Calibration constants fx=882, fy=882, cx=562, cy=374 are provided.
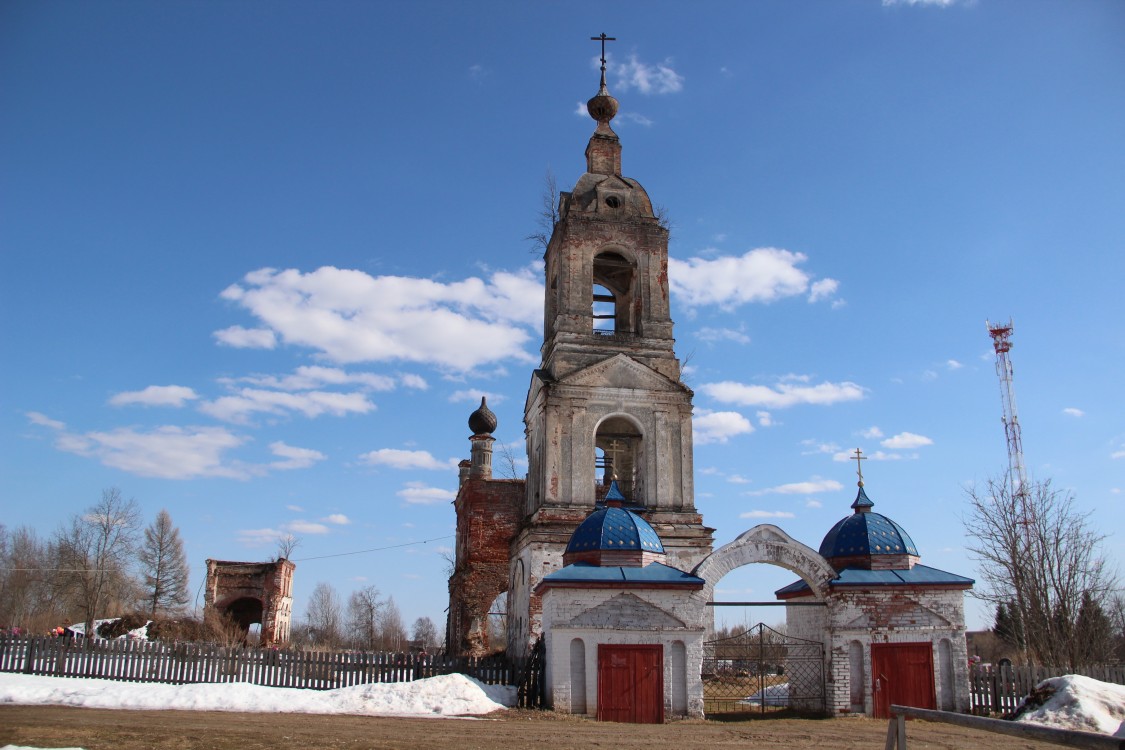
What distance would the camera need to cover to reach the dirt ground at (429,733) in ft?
37.2

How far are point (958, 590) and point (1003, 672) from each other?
203 centimetres

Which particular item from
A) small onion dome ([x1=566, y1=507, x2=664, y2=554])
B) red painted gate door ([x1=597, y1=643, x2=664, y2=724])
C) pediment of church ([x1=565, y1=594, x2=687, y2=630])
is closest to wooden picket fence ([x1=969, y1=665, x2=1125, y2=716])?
pediment of church ([x1=565, y1=594, x2=687, y2=630])

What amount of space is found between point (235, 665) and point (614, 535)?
31.0 ft

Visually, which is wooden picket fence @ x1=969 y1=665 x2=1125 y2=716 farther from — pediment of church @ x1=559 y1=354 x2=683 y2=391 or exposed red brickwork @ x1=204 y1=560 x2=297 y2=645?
exposed red brickwork @ x1=204 y1=560 x2=297 y2=645

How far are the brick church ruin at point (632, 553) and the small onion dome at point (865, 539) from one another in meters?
0.04

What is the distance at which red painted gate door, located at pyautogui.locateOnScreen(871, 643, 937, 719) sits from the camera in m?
17.7

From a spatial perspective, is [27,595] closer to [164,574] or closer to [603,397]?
[164,574]

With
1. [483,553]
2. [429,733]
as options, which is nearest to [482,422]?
[483,553]

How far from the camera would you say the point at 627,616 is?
56.4 feet

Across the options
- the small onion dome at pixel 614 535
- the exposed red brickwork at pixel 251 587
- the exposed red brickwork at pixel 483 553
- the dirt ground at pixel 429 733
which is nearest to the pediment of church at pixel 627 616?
the small onion dome at pixel 614 535

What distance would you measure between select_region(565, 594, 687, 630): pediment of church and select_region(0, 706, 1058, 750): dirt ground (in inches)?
71.9

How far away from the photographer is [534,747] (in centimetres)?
1162

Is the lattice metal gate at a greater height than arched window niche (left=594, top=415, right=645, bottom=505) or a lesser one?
lesser

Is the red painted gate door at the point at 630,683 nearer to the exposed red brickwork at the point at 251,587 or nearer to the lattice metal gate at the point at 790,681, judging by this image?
the lattice metal gate at the point at 790,681
